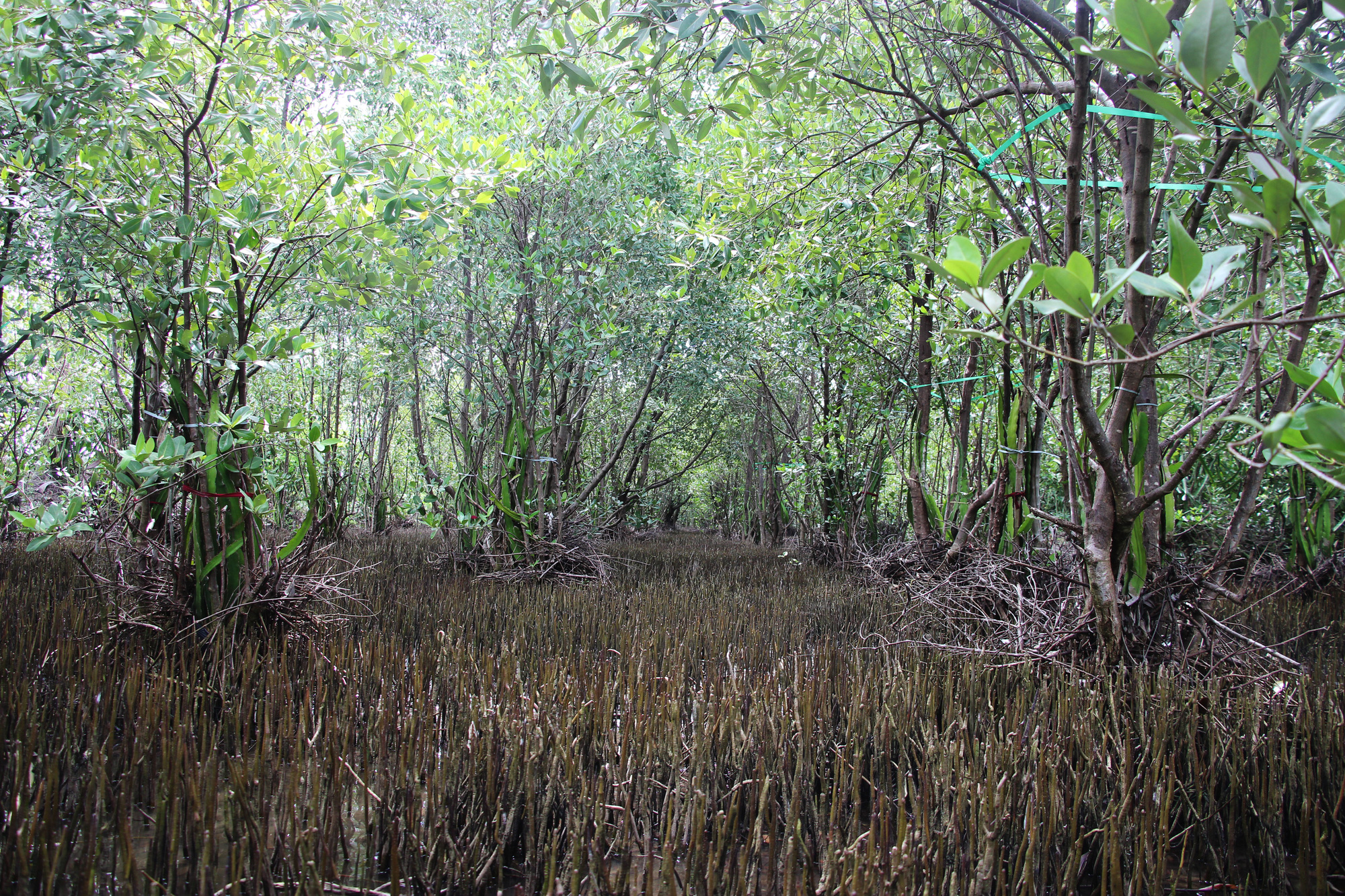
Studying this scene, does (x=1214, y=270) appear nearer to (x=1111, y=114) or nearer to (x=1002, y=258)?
(x=1002, y=258)

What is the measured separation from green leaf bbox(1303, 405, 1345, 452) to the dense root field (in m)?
0.86

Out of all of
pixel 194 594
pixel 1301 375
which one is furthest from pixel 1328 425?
pixel 194 594

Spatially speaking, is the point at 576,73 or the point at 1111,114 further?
the point at 1111,114

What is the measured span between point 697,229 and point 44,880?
3.13 m

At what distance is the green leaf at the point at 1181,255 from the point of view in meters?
0.83

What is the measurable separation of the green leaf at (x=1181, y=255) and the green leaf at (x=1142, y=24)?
0.20 meters

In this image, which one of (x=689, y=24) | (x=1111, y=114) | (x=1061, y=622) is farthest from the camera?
(x=1061, y=622)

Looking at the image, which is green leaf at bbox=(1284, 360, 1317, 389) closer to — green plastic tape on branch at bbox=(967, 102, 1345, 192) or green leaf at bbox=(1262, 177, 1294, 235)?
green leaf at bbox=(1262, 177, 1294, 235)

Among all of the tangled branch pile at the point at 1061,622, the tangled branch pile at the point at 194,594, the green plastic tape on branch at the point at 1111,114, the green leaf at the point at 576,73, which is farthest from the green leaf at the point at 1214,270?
the tangled branch pile at the point at 194,594

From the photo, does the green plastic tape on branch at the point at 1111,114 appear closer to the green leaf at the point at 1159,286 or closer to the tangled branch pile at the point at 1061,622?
the green leaf at the point at 1159,286

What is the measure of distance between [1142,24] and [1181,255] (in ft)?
0.90

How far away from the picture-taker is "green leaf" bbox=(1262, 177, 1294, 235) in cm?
79

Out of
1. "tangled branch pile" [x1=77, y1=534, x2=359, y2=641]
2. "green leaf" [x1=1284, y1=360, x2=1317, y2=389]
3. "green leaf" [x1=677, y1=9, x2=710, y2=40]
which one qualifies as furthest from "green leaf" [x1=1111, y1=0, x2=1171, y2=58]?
"tangled branch pile" [x1=77, y1=534, x2=359, y2=641]

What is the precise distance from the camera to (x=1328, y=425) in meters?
0.67
